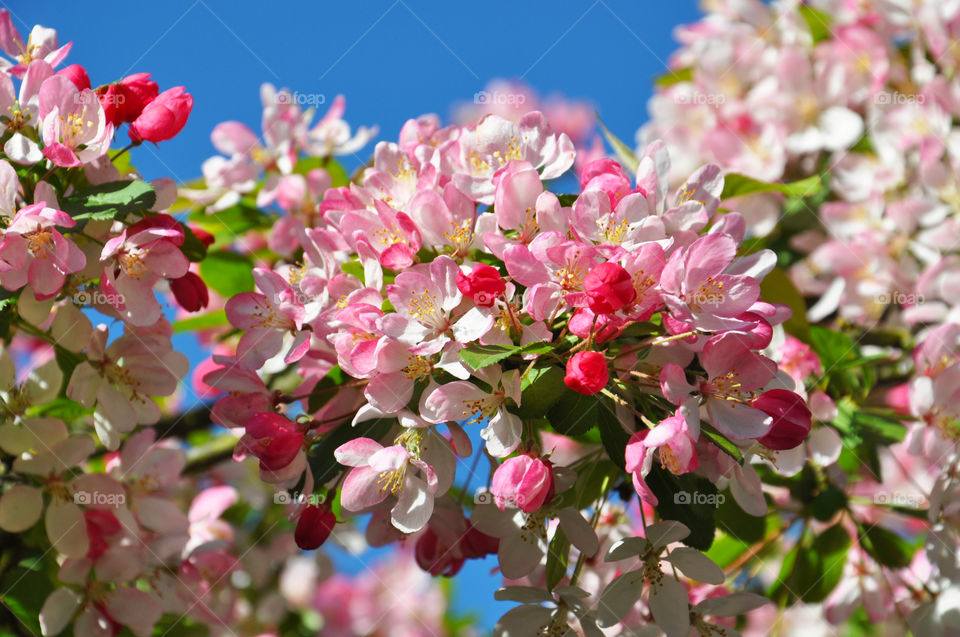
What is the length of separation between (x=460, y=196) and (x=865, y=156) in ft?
4.52

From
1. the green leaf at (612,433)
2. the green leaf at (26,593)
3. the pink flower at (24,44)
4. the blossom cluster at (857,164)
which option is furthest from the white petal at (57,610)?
the blossom cluster at (857,164)

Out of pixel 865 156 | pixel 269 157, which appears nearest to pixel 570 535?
pixel 269 157

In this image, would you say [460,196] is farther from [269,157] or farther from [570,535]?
[269,157]

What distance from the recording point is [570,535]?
1169 mm

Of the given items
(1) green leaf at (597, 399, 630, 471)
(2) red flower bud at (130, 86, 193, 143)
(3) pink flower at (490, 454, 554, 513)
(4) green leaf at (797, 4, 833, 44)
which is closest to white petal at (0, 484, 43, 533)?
(2) red flower bud at (130, 86, 193, 143)

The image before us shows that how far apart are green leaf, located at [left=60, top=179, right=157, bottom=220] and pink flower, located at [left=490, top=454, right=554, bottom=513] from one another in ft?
1.97

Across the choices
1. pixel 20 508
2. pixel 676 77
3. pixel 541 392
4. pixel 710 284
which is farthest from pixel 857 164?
pixel 20 508

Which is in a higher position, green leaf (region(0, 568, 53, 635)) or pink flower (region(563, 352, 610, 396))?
pink flower (region(563, 352, 610, 396))

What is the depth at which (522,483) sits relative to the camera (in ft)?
3.36

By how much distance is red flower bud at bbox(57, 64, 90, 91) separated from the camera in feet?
3.93

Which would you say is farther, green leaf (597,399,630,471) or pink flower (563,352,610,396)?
green leaf (597,399,630,471)

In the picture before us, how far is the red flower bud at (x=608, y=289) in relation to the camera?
3.11 ft

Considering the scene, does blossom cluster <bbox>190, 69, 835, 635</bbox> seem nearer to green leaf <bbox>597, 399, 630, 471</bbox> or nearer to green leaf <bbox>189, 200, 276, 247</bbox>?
green leaf <bbox>597, 399, 630, 471</bbox>

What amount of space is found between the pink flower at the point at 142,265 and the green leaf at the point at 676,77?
1691 millimetres
